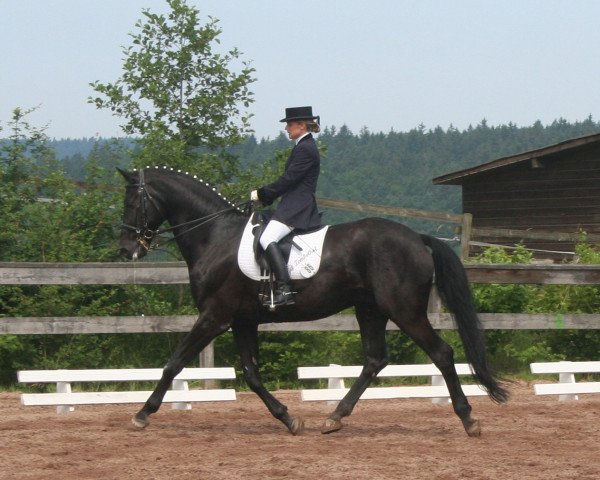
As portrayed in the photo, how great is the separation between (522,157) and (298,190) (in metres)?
19.1

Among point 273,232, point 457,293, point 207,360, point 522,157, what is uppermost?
point 522,157

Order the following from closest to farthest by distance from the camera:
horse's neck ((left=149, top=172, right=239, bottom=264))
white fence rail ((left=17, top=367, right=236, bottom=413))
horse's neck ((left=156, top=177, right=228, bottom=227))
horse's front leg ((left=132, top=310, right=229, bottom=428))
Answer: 1. horse's front leg ((left=132, top=310, right=229, bottom=428))
2. horse's neck ((left=149, top=172, right=239, bottom=264))
3. horse's neck ((left=156, top=177, right=228, bottom=227))
4. white fence rail ((left=17, top=367, right=236, bottom=413))

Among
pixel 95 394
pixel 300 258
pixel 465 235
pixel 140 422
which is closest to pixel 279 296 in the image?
pixel 300 258

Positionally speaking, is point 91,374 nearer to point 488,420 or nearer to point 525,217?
point 488,420

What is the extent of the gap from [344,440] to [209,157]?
20.4 feet

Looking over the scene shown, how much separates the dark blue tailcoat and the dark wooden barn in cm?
1811

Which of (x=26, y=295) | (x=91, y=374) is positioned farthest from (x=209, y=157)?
(x=91, y=374)

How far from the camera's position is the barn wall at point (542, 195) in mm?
27141

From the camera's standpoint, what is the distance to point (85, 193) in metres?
12.8

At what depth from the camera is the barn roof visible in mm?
25984

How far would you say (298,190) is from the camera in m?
8.74

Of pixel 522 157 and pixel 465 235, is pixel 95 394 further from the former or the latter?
pixel 522 157

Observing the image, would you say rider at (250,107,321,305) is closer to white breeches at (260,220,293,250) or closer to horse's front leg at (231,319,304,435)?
white breeches at (260,220,293,250)

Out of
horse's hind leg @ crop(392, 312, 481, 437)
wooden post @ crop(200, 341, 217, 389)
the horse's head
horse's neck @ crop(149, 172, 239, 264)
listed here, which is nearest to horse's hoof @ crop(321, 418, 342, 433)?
horse's hind leg @ crop(392, 312, 481, 437)
